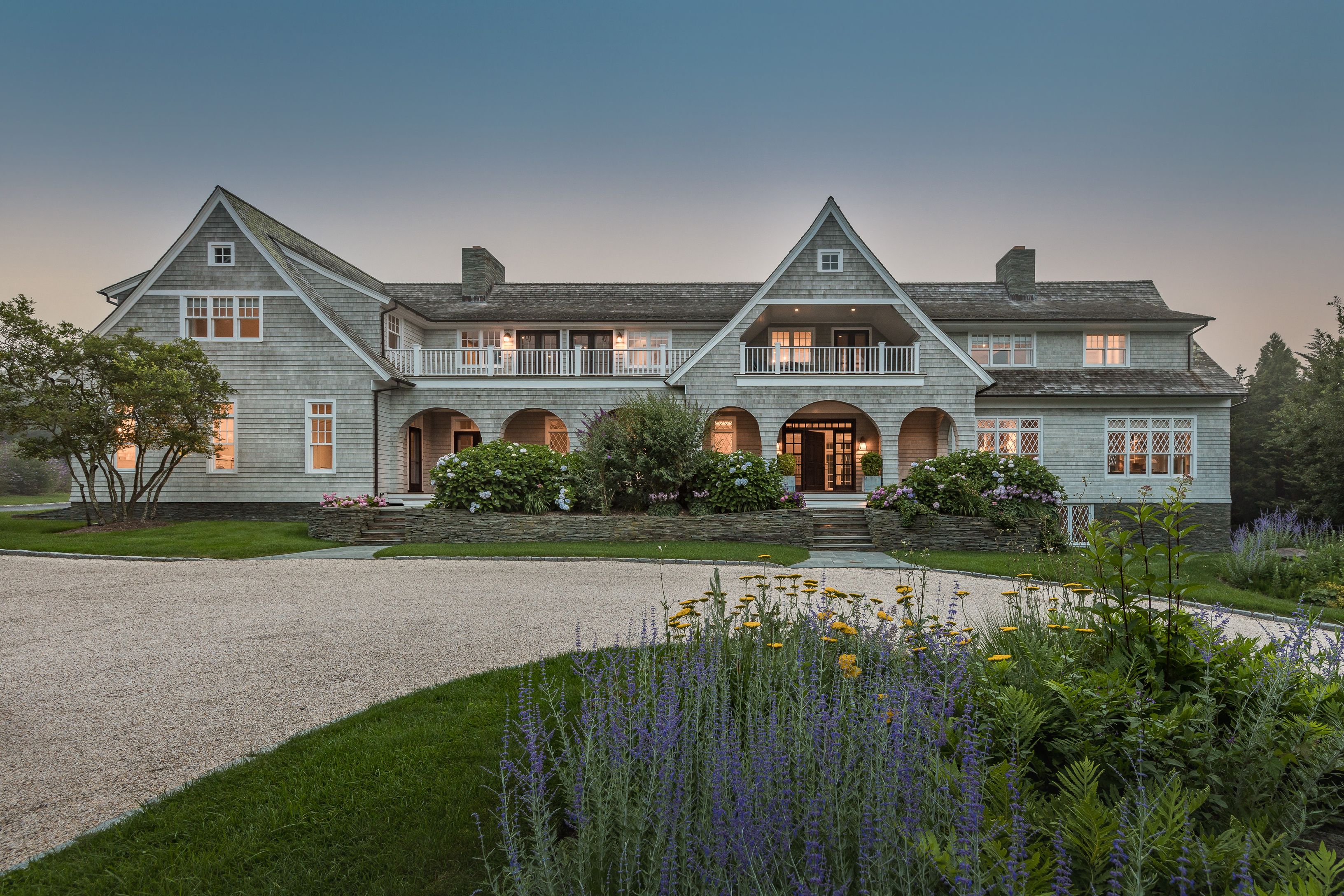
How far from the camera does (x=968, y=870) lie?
1324 millimetres

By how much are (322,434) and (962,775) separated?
21890mm

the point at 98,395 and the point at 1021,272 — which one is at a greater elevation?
the point at 1021,272

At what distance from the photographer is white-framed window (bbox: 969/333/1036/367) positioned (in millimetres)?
22297

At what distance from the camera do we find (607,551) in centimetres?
1306

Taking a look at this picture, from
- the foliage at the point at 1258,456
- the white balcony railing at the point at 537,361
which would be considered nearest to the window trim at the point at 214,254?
the white balcony railing at the point at 537,361

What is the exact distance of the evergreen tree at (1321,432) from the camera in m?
21.1

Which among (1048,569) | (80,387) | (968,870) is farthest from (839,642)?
(80,387)

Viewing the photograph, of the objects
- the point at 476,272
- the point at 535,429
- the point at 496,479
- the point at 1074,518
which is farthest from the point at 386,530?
the point at 1074,518

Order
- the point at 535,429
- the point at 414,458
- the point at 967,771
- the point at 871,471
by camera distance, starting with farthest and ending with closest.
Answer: the point at 535,429 < the point at 414,458 < the point at 871,471 < the point at 967,771

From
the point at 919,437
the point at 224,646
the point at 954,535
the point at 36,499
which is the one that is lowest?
the point at 36,499

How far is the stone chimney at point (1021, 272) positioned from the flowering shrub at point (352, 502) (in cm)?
2452

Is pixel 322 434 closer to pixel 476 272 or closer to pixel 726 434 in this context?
pixel 476 272

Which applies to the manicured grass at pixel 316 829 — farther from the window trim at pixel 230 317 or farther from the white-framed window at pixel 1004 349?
the white-framed window at pixel 1004 349

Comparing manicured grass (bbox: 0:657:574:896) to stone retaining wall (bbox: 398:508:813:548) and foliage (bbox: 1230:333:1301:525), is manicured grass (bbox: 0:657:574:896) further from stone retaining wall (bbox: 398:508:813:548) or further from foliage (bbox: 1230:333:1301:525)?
foliage (bbox: 1230:333:1301:525)
